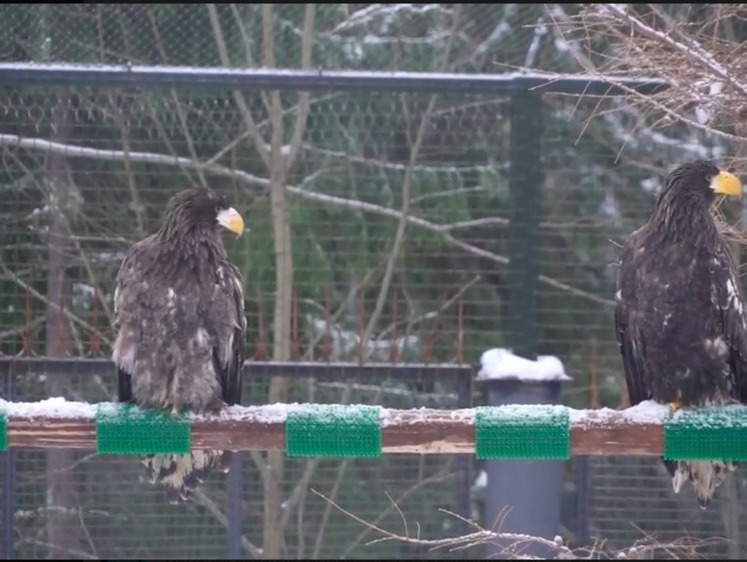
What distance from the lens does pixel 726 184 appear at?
3.92 meters

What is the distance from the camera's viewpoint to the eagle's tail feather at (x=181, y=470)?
410 cm

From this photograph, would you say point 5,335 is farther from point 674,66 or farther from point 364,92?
point 674,66

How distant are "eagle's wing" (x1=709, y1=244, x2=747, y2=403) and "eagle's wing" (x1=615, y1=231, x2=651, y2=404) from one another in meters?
0.27

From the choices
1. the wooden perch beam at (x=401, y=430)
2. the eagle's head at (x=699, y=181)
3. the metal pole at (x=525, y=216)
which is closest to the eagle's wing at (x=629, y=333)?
the eagle's head at (x=699, y=181)

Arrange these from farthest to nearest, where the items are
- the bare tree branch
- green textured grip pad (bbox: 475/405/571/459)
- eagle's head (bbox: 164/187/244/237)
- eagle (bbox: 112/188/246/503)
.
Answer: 1. the bare tree branch
2. eagle's head (bbox: 164/187/244/237)
3. eagle (bbox: 112/188/246/503)
4. green textured grip pad (bbox: 475/405/571/459)

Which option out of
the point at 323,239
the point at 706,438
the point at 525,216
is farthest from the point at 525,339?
the point at 706,438

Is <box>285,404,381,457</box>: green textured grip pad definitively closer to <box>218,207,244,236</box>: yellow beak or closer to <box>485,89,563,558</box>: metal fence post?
<box>218,207,244,236</box>: yellow beak

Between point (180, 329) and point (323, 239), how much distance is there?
7.33 ft

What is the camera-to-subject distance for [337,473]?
6395mm

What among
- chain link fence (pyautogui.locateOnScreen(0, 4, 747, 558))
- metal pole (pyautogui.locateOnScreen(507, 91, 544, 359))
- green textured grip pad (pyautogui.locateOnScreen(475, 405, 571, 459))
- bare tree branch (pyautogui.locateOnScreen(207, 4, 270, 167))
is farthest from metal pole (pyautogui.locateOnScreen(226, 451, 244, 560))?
green textured grip pad (pyautogui.locateOnScreen(475, 405, 571, 459))

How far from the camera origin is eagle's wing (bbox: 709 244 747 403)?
395cm

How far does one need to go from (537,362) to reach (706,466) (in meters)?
1.52

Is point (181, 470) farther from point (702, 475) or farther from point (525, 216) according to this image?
point (525, 216)

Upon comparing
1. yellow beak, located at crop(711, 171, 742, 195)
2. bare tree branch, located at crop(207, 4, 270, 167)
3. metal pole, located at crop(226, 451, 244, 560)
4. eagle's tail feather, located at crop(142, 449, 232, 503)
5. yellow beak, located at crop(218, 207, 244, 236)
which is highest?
bare tree branch, located at crop(207, 4, 270, 167)
